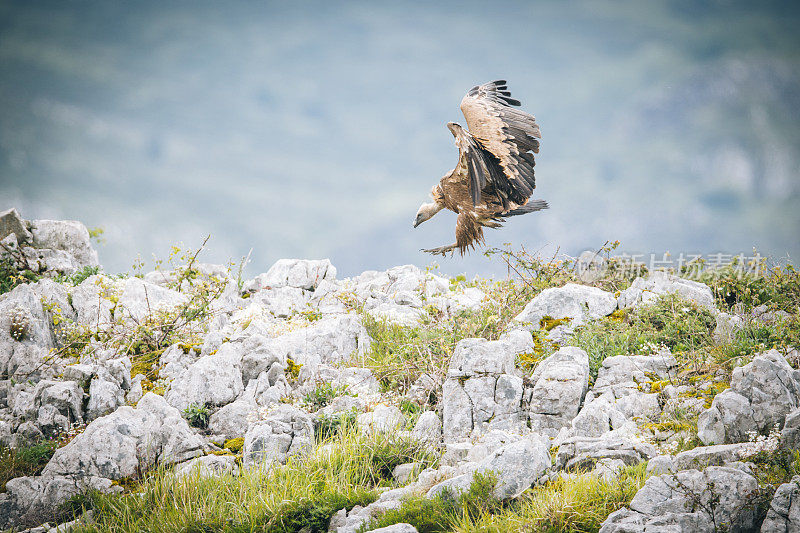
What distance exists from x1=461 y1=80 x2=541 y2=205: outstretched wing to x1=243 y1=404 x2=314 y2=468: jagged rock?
4.21 meters

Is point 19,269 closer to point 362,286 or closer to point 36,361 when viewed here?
point 36,361

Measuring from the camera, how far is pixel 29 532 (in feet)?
17.6

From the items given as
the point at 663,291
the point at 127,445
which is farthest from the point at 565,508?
the point at 663,291

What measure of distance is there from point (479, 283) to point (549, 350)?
4.73 m

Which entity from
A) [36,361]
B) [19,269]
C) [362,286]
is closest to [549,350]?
[362,286]

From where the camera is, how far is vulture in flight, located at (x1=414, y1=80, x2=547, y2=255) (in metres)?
7.29

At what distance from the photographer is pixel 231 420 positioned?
7.39 m

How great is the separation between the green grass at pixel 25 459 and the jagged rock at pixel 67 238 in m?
9.03

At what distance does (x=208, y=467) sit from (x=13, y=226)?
11593 millimetres

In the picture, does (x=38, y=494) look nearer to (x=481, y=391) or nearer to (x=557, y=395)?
(x=481, y=391)

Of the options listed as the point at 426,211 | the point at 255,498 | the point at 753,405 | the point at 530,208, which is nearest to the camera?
the point at 255,498

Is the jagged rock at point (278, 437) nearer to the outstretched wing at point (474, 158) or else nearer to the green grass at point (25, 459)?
the green grass at point (25, 459)

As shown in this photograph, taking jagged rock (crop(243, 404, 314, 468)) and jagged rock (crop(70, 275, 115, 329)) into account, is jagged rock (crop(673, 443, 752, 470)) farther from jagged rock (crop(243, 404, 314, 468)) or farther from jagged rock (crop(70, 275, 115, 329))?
jagged rock (crop(70, 275, 115, 329))

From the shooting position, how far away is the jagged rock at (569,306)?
943 cm
